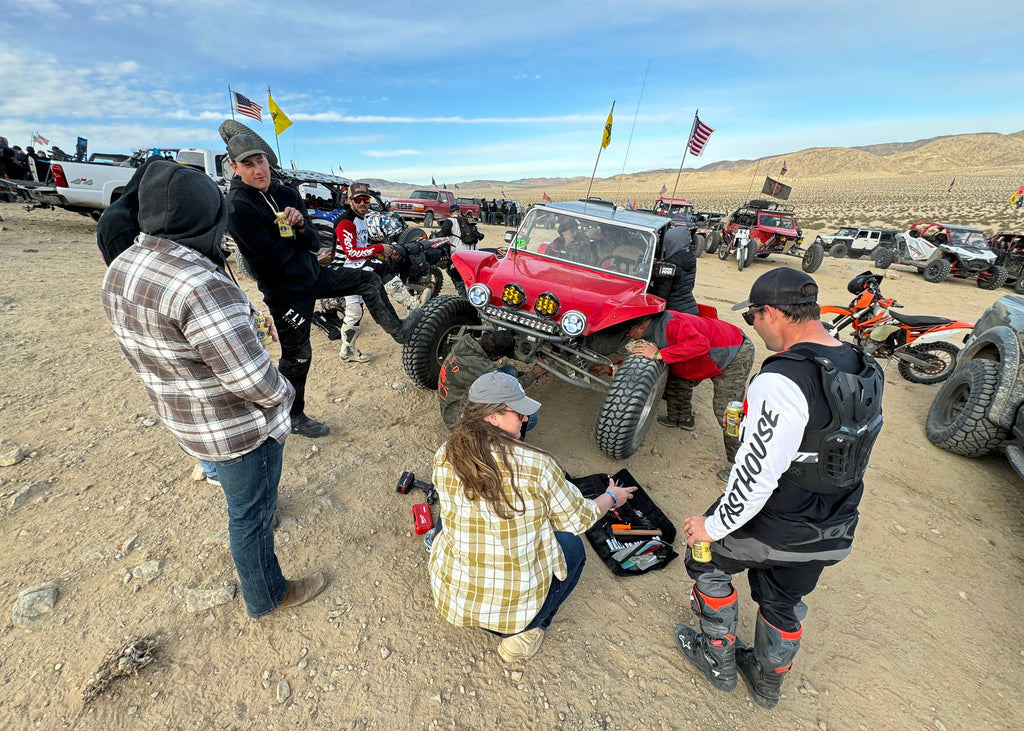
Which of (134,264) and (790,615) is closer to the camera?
(134,264)

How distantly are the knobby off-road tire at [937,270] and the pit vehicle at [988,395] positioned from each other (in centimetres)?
1033

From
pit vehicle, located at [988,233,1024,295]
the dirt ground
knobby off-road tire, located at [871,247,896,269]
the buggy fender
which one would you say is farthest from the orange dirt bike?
pit vehicle, located at [988,233,1024,295]

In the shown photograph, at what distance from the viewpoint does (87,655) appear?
1.89 m

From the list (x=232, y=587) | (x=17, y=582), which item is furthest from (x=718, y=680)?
(x=17, y=582)

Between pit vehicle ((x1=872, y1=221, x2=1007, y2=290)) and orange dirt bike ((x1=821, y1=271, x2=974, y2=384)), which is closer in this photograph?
orange dirt bike ((x1=821, y1=271, x2=974, y2=384))

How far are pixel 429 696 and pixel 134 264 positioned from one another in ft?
6.58

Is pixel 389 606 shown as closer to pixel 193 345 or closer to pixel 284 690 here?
pixel 284 690

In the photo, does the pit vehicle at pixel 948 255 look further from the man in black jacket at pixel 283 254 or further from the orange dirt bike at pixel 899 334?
the man in black jacket at pixel 283 254

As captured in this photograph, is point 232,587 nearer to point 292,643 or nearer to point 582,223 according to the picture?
point 292,643

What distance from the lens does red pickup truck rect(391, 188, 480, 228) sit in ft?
64.6

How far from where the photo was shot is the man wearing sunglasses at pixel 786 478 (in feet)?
4.94

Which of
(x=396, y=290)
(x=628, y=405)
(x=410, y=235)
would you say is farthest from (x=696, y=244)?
(x=628, y=405)

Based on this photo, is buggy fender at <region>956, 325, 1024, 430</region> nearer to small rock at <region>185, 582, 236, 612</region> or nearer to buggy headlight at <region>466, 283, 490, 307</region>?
buggy headlight at <region>466, 283, 490, 307</region>

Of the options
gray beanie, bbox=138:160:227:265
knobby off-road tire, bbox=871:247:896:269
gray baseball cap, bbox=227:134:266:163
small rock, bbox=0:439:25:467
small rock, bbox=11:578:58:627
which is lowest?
small rock, bbox=11:578:58:627
